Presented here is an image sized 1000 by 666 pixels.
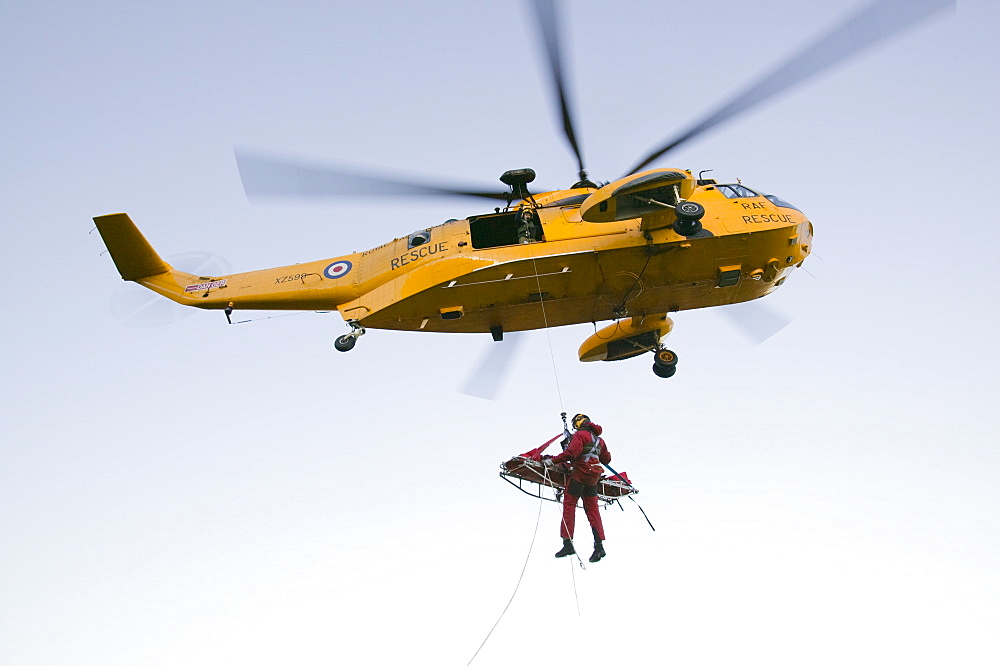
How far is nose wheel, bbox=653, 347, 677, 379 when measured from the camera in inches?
596

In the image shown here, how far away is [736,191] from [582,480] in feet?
18.0

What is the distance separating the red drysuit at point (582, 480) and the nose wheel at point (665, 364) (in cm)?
225

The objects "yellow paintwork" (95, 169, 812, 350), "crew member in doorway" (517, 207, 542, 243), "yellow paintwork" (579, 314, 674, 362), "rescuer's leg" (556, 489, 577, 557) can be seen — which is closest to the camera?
"yellow paintwork" (95, 169, 812, 350)

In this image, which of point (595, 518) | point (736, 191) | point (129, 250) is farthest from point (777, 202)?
point (129, 250)

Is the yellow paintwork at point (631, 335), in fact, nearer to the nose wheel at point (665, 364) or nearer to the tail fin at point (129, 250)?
the nose wheel at point (665, 364)

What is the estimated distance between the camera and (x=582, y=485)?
1355 cm

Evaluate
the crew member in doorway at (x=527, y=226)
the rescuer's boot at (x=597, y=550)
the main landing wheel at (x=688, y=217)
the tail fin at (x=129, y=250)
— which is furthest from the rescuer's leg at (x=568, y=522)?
the tail fin at (x=129, y=250)

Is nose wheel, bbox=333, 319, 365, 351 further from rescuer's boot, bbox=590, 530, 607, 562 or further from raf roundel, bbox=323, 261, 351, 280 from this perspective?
rescuer's boot, bbox=590, 530, 607, 562

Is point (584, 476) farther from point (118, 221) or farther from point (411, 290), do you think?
point (118, 221)

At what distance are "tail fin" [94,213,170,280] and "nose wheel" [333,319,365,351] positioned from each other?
4.69 meters

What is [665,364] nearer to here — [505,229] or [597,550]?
[597,550]

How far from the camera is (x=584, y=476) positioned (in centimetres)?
1345

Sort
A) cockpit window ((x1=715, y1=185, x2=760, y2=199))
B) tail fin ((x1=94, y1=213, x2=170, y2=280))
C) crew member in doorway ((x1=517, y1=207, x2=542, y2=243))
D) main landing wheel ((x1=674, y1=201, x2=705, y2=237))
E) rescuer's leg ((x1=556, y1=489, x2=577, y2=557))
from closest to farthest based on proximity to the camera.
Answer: main landing wheel ((x1=674, y1=201, x2=705, y2=237)) < rescuer's leg ((x1=556, y1=489, x2=577, y2=557)) < crew member in doorway ((x1=517, y1=207, x2=542, y2=243)) < cockpit window ((x1=715, y1=185, x2=760, y2=199)) < tail fin ((x1=94, y1=213, x2=170, y2=280))

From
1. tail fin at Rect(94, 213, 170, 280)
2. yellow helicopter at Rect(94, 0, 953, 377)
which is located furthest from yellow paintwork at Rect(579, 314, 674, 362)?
tail fin at Rect(94, 213, 170, 280)
